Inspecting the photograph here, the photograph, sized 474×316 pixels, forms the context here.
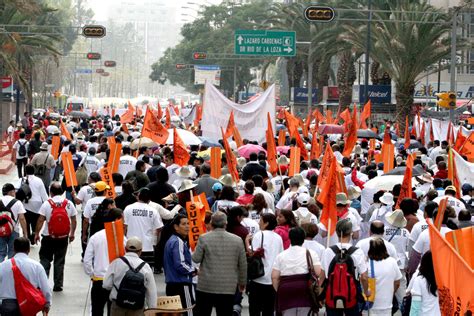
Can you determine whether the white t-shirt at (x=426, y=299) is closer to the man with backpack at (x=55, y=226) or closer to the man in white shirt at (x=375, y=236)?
the man in white shirt at (x=375, y=236)

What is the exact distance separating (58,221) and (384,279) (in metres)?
5.05

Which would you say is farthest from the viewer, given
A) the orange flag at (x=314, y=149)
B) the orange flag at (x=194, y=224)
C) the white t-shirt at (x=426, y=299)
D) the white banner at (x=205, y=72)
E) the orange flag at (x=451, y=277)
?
the white banner at (x=205, y=72)

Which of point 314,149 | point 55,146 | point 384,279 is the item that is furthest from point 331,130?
point 384,279

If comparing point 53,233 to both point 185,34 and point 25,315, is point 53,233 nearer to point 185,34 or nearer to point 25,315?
point 25,315

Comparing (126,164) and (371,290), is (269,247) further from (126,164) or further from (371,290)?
(126,164)

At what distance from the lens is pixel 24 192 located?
689 inches

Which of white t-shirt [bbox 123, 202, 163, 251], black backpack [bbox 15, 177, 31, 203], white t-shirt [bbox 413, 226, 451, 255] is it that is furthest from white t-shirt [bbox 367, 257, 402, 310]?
black backpack [bbox 15, 177, 31, 203]

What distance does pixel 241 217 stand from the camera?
1280cm

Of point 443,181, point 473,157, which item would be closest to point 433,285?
point 443,181

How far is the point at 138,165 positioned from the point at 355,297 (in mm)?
7877

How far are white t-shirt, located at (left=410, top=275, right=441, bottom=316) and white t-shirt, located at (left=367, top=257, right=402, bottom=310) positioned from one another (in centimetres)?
117

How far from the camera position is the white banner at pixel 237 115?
29016 mm

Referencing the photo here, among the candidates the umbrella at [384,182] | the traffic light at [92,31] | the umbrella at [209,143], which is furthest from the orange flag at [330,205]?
the traffic light at [92,31]

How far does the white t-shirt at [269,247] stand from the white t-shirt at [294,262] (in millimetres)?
1064
